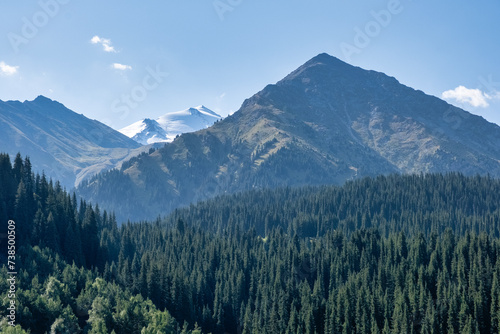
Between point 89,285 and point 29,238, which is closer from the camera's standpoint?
point 89,285

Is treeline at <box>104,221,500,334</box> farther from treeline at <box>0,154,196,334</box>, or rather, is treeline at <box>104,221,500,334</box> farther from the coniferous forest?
treeline at <box>0,154,196,334</box>

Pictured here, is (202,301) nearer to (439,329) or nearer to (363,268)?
(363,268)

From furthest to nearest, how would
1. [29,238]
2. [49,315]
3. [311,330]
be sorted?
[29,238], [311,330], [49,315]

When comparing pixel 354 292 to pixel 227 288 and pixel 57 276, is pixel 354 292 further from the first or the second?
pixel 57 276

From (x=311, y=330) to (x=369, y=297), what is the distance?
1971 centimetres

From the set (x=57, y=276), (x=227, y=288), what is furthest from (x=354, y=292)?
(x=57, y=276)

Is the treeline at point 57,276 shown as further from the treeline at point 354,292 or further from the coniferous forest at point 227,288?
the treeline at point 354,292

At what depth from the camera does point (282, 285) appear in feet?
599

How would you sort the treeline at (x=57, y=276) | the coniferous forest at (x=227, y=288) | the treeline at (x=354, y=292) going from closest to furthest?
1. the treeline at (x=57, y=276)
2. the coniferous forest at (x=227, y=288)
3. the treeline at (x=354, y=292)

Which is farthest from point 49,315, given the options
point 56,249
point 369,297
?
point 369,297

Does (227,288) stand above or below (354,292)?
below

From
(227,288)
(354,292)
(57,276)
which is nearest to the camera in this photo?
(57,276)

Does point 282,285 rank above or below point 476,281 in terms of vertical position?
below

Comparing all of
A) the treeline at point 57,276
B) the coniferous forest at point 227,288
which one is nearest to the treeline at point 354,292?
the coniferous forest at point 227,288
